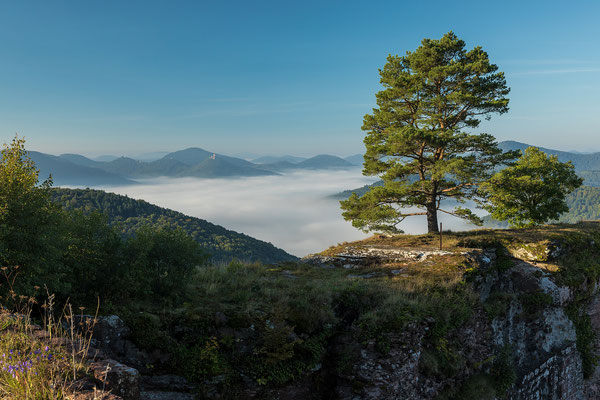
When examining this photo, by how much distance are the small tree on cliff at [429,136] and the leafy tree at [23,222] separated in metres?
17.6

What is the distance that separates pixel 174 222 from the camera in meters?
91.4

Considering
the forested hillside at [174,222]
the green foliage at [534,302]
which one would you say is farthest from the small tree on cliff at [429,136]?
the forested hillside at [174,222]

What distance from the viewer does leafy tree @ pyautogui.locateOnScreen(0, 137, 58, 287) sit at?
699 cm

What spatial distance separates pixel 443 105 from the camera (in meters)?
21.8

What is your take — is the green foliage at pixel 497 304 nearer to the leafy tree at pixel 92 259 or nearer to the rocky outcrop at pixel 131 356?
the rocky outcrop at pixel 131 356

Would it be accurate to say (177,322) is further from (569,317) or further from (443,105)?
(443,105)

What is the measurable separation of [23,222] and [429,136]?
19734 millimetres

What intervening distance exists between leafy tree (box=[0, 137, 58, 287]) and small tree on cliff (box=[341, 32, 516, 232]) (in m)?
17.6

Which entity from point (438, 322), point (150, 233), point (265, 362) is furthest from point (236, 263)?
point (438, 322)

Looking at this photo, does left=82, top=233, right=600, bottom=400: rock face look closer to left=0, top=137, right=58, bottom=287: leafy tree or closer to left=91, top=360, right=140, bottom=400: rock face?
left=91, top=360, right=140, bottom=400: rock face

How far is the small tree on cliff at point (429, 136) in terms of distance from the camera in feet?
68.9

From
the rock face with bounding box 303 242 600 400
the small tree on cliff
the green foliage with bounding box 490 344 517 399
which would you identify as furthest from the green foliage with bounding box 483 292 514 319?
the small tree on cliff

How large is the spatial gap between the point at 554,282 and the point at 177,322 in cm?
1630

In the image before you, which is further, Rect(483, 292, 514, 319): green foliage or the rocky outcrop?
Rect(483, 292, 514, 319): green foliage
